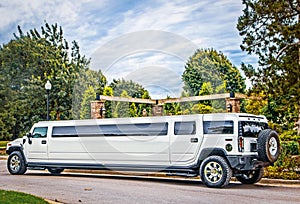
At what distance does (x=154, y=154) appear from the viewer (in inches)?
506

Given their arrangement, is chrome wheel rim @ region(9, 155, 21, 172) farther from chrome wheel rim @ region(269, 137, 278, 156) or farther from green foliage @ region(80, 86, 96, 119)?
green foliage @ region(80, 86, 96, 119)

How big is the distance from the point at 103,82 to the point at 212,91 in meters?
9.31

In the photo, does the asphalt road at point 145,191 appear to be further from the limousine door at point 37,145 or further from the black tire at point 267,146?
the limousine door at point 37,145

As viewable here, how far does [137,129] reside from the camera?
43.2ft

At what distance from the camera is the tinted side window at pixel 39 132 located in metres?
15.2

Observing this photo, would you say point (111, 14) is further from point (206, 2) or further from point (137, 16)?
point (206, 2)

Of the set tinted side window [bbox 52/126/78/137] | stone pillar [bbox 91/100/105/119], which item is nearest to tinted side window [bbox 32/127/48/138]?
tinted side window [bbox 52/126/78/137]

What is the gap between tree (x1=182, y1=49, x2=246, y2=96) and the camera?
128 feet

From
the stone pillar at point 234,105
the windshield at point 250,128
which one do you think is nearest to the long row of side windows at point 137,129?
the windshield at point 250,128

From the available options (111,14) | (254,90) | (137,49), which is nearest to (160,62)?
(137,49)

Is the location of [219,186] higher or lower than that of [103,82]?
lower

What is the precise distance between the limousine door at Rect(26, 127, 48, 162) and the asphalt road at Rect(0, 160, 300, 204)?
1.21 m

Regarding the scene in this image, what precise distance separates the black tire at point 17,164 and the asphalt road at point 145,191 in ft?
4.71

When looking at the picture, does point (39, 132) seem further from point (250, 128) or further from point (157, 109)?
point (157, 109)
